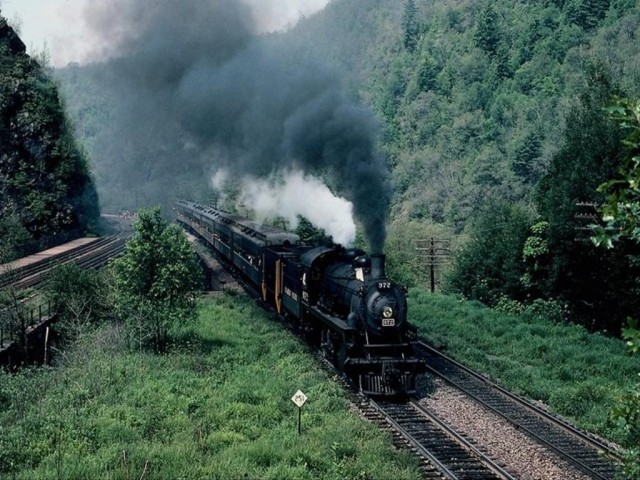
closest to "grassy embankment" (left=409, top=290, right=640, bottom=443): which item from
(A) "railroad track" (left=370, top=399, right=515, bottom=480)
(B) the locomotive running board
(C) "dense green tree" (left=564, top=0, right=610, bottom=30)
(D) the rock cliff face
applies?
(A) "railroad track" (left=370, top=399, right=515, bottom=480)

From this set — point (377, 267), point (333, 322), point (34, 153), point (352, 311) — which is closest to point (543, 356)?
point (352, 311)

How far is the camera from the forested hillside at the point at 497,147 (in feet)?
90.4

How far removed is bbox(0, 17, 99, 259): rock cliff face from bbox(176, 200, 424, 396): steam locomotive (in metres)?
36.4

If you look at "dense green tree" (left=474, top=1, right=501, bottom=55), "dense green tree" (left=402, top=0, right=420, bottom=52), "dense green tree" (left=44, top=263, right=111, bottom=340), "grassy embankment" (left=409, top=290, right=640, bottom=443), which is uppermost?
"dense green tree" (left=402, top=0, right=420, bottom=52)

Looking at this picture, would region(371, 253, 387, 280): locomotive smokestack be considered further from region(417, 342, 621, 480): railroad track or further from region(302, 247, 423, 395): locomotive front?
region(417, 342, 621, 480): railroad track

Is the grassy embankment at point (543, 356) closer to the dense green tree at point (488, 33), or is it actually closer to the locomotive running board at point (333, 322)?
the locomotive running board at point (333, 322)

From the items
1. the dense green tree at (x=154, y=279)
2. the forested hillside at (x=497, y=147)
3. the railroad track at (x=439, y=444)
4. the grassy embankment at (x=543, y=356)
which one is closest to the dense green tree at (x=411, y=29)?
the forested hillside at (x=497, y=147)

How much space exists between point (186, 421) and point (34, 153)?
163 feet

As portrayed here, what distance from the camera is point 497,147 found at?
85000mm

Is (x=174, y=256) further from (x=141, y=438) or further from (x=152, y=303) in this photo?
(x=141, y=438)

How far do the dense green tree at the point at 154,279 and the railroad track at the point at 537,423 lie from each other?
8306 mm

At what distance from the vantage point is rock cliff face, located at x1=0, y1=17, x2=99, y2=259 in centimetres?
5438

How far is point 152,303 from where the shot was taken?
21.3 m

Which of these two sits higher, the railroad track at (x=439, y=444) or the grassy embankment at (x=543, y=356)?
the railroad track at (x=439, y=444)
